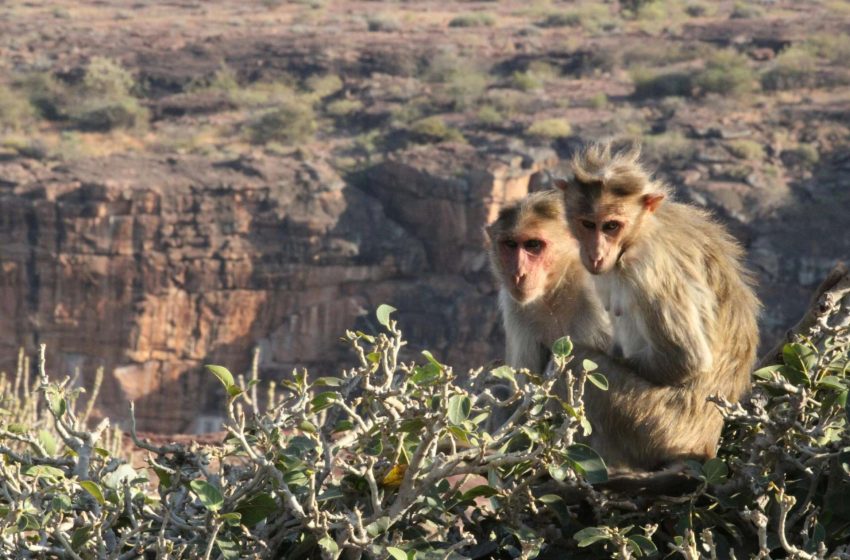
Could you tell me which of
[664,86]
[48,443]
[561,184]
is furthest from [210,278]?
[48,443]

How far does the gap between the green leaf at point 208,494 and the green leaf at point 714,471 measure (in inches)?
65.5

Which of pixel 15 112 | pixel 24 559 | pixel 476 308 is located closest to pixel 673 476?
pixel 24 559

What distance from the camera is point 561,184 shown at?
20.3 ft

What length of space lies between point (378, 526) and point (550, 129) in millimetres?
29504

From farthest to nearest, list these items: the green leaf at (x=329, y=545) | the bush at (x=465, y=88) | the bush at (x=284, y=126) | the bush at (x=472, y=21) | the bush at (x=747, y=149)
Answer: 1. the bush at (x=472, y=21)
2. the bush at (x=465, y=88)
3. the bush at (x=284, y=126)
4. the bush at (x=747, y=149)
5. the green leaf at (x=329, y=545)

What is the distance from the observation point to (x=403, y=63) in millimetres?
41406

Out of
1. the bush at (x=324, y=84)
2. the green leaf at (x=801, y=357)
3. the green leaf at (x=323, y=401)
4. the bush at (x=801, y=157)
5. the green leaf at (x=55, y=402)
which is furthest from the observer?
the bush at (x=324, y=84)

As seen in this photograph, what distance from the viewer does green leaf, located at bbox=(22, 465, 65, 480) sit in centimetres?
427

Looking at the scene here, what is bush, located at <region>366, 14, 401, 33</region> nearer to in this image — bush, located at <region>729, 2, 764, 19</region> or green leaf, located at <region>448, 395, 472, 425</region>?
bush, located at <region>729, 2, 764, 19</region>

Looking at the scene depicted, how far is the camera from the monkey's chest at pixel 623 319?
5.82 metres

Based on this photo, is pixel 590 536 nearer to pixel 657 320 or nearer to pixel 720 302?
pixel 657 320

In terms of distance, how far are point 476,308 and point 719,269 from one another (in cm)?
2321

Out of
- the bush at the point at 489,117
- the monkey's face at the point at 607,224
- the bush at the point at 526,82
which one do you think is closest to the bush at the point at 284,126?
the bush at the point at 489,117

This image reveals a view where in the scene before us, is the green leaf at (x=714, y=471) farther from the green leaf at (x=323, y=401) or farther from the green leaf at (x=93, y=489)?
the green leaf at (x=93, y=489)
